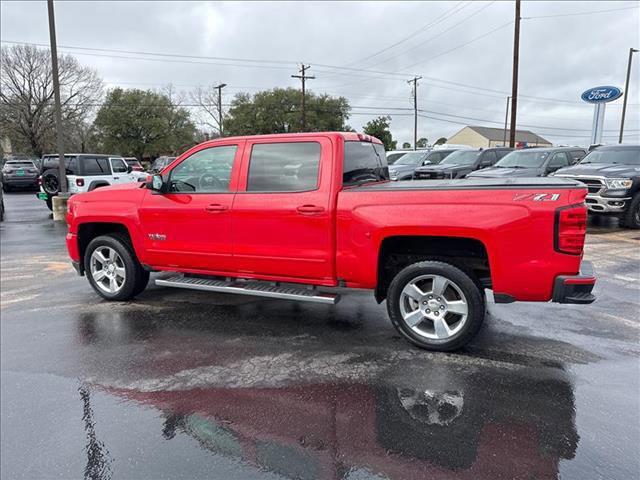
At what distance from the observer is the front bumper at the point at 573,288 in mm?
3629

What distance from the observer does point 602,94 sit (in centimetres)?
2039

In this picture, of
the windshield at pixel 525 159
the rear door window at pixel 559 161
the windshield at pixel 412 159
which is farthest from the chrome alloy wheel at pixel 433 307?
the windshield at pixel 412 159

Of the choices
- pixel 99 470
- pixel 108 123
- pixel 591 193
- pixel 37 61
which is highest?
pixel 37 61

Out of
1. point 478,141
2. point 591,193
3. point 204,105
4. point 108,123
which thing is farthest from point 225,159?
point 478,141

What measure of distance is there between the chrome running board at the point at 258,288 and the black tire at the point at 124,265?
0.59 metres

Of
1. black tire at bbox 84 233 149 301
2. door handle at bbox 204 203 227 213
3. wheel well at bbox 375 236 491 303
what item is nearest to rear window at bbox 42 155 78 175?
black tire at bbox 84 233 149 301

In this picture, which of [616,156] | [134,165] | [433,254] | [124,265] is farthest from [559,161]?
[134,165]

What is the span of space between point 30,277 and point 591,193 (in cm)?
1118

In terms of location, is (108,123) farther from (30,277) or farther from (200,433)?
(200,433)

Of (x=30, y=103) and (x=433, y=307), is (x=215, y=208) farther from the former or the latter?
(x=30, y=103)

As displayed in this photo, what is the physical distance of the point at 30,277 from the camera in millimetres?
7301

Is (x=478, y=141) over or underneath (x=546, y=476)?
over

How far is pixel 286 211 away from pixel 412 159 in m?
16.8

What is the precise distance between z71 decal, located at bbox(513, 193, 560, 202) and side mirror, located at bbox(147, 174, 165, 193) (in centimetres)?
362
